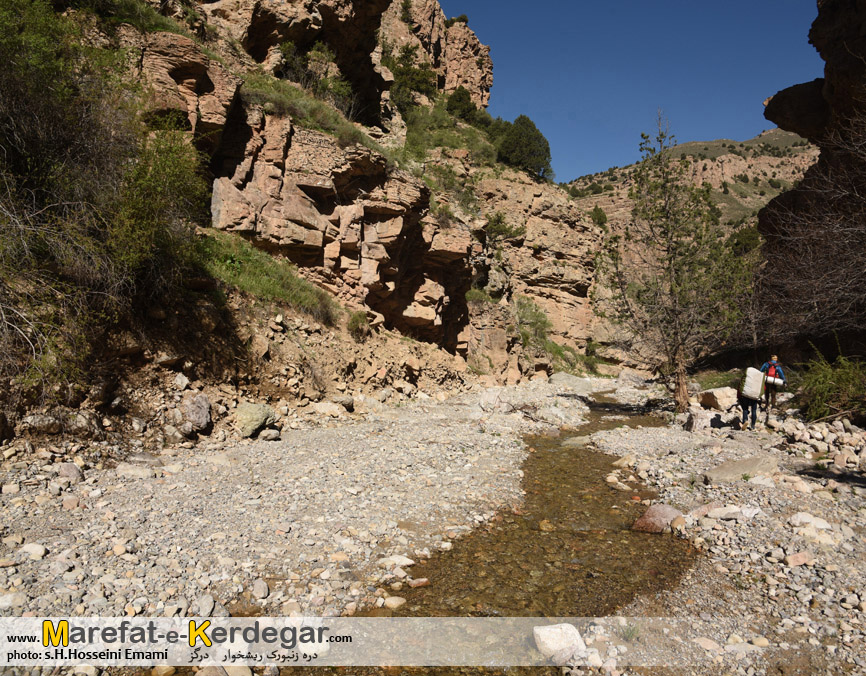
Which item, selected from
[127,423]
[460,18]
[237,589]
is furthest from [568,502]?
[460,18]

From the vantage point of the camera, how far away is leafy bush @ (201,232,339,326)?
37.8 feet

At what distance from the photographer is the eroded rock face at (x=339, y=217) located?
45.9ft

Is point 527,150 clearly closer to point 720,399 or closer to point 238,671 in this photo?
point 720,399

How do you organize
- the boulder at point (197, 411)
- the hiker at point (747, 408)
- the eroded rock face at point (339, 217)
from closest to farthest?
the boulder at point (197, 411) → the hiker at point (747, 408) → the eroded rock face at point (339, 217)

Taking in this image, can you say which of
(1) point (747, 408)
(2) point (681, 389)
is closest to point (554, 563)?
(1) point (747, 408)

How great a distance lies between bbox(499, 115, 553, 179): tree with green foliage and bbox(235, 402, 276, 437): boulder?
3615 centimetres

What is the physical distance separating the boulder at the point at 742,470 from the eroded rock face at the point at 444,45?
164ft

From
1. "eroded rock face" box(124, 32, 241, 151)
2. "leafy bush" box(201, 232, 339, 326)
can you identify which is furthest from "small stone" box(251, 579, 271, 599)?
"eroded rock face" box(124, 32, 241, 151)

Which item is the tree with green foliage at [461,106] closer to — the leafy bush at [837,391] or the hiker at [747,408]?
the leafy bush at [837,391]

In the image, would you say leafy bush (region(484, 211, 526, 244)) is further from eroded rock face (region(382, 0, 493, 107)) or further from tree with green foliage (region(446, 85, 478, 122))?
eroded rock face (region(382, 0, 493, 107))

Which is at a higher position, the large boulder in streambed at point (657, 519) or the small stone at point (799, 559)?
the small stone at point (799, 559)

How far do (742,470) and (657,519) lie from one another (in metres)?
2.66

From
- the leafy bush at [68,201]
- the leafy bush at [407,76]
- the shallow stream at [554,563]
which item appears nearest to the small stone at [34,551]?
the leafy bush at [68,201]

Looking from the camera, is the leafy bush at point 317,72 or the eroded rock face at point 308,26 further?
the leafy bush at point 317,72
